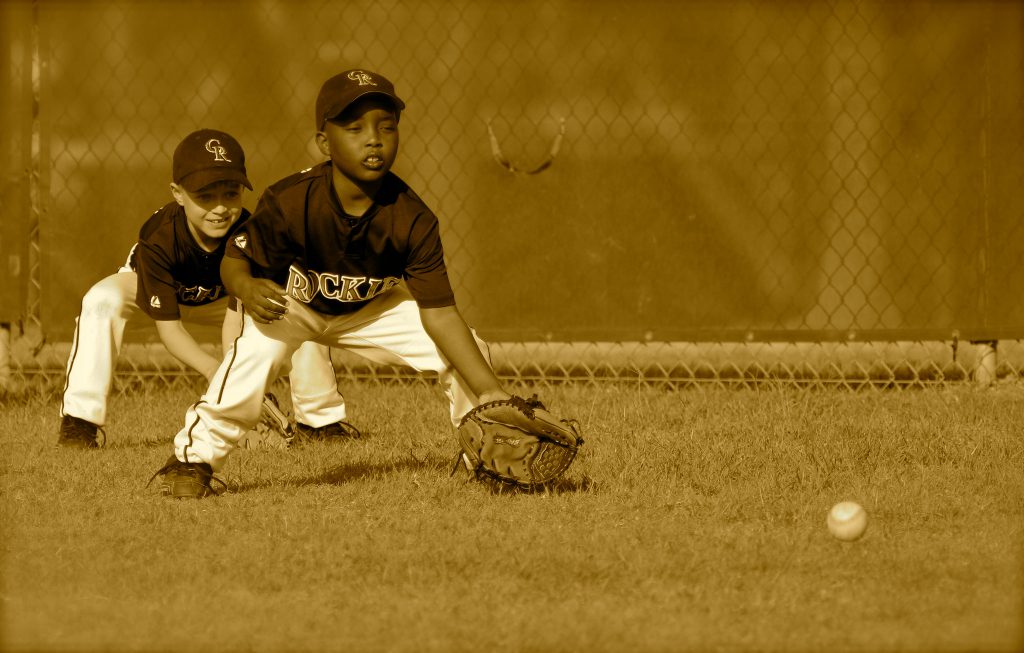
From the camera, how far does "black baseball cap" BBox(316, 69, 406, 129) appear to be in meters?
4.79

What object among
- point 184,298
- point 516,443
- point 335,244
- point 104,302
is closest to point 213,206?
point 184,298

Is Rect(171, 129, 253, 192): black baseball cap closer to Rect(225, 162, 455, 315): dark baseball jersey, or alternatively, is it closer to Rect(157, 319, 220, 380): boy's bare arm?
Rect(157, 319, 220, 380): boy's bare arm

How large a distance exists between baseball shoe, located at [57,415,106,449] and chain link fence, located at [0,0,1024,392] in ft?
5.20

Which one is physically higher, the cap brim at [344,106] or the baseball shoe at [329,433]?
the cap brim at [344,106]

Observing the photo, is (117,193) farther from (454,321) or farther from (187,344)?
(454,321)

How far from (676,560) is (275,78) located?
444 centimetres

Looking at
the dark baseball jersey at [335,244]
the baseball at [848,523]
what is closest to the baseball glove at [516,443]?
the dark baseball jersey at [335,244]

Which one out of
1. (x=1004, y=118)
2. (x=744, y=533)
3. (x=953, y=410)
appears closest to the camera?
(x=744, y=533)

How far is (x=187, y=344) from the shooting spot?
600 centimetres

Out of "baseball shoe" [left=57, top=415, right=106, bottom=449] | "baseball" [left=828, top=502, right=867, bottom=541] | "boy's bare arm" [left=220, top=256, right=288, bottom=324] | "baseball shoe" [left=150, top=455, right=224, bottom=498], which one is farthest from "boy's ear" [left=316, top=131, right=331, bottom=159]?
"baseball" [left=828, top=502, right=867, bottom=541]

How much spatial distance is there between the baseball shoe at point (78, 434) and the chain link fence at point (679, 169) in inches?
62.4

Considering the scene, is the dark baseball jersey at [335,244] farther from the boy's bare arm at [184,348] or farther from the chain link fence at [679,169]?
the chain link fence at [679,169]

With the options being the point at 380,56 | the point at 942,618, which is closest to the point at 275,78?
the point at 380,56

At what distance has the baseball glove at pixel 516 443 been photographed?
5.01 meters
